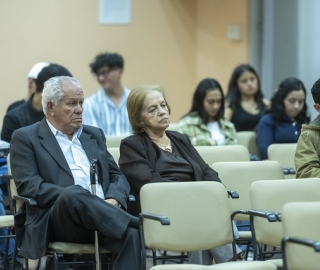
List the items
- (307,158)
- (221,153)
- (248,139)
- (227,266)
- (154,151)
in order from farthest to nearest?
(248,139)
(221,153)
(154,151)
(307,158)
(227,266)

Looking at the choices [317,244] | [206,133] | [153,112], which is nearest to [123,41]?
[206,133]

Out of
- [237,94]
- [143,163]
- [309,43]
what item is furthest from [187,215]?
[309,43]

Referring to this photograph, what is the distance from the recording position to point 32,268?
16.4ft

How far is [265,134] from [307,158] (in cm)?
200

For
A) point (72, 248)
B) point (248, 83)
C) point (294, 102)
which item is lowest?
point (72, 248)

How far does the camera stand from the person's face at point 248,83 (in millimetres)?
→ 7383

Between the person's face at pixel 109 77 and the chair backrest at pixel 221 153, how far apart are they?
5.64 feet

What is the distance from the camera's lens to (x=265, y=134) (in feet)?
22.0

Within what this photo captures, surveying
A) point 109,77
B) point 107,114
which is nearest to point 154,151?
point 107,114

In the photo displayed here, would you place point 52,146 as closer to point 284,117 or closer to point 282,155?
point 282,155

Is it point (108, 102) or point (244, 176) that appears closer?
point (244, 176)

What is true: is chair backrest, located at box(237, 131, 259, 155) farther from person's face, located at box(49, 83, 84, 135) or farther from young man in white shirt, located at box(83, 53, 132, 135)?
person's face, located at box(49, 83, 84, 135)

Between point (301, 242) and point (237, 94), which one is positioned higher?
point (237, 94)

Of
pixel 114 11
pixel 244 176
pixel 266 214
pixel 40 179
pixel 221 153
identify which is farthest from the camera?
pixel 114 11
